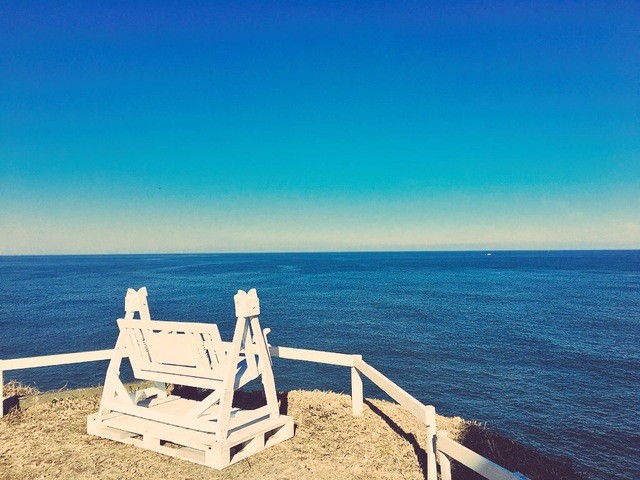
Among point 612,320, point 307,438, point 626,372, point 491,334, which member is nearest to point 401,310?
point 491,334

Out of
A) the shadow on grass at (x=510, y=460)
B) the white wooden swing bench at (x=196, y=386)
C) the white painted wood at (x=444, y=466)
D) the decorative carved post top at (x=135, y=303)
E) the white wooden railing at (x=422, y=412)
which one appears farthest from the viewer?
the decorative carved post top at (x=135, y=303)

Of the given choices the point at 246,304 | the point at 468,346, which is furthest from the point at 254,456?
the point at 468,346

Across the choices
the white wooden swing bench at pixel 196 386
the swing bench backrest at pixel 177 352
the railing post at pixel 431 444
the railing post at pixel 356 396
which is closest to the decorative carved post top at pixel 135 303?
the white wooden swing bench at pixel 196 386

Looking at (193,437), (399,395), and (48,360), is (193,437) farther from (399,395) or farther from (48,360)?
(48,360)

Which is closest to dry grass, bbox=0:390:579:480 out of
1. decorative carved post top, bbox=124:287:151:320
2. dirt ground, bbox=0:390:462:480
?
dirt ground, bbox=0:390:462:480

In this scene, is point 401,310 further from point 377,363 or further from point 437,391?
point 437,391

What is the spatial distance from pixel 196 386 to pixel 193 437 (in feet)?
2.22

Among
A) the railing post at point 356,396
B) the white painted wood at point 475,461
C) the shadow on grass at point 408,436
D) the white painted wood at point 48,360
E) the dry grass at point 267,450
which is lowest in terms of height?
the shadow on grass at point 408,436

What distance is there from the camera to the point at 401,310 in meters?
37.9

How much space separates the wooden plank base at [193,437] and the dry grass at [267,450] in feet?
0.33

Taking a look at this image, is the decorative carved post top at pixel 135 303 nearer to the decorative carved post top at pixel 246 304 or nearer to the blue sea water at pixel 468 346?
the decorative carved post top at pixel 246 304

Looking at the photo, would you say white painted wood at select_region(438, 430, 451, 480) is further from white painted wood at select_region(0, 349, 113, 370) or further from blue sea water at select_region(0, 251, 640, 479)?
blue sea water at select_region(0, 251, 640, 479)

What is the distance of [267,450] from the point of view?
5809 millimetres

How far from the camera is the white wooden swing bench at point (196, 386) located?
210 inches
